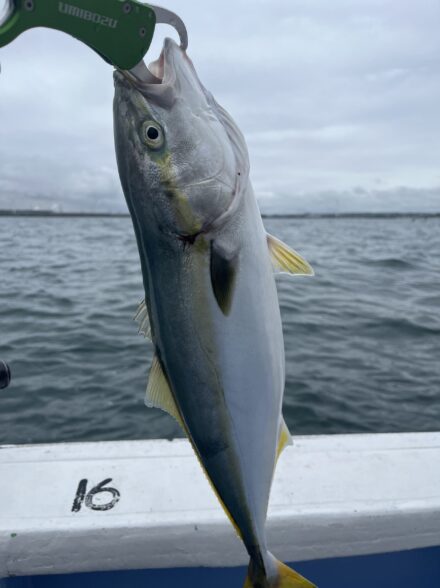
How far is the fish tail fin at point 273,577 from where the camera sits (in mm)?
1842

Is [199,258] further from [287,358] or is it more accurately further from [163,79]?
[287,358]

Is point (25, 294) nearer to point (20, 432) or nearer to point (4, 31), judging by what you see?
point (20, 432)

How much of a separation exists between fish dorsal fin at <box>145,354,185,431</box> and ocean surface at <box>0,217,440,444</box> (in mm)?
4874

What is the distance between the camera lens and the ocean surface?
6.73 metres

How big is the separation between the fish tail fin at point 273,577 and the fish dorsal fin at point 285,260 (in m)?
1.00

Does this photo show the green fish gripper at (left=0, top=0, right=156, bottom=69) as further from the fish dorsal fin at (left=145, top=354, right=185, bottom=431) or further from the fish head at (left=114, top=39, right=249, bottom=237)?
the fish dorsal fin at (left=145, top=354, right=185, bottom=431)

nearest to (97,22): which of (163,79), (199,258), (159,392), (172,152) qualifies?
(163,79)

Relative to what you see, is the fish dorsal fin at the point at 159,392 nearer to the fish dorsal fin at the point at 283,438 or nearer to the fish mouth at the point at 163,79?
the fish dorsal fin at the point at 283,438

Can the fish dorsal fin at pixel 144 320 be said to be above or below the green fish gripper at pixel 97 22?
below

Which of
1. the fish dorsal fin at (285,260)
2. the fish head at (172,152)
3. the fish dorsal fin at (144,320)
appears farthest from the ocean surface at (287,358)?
the fish head at (172,152)

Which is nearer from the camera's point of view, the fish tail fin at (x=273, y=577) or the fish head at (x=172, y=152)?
the fish head at (x=172, y=152)

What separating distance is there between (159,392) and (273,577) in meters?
0.78

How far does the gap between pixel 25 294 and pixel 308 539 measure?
1257 centimetres

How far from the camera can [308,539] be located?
2512mm
